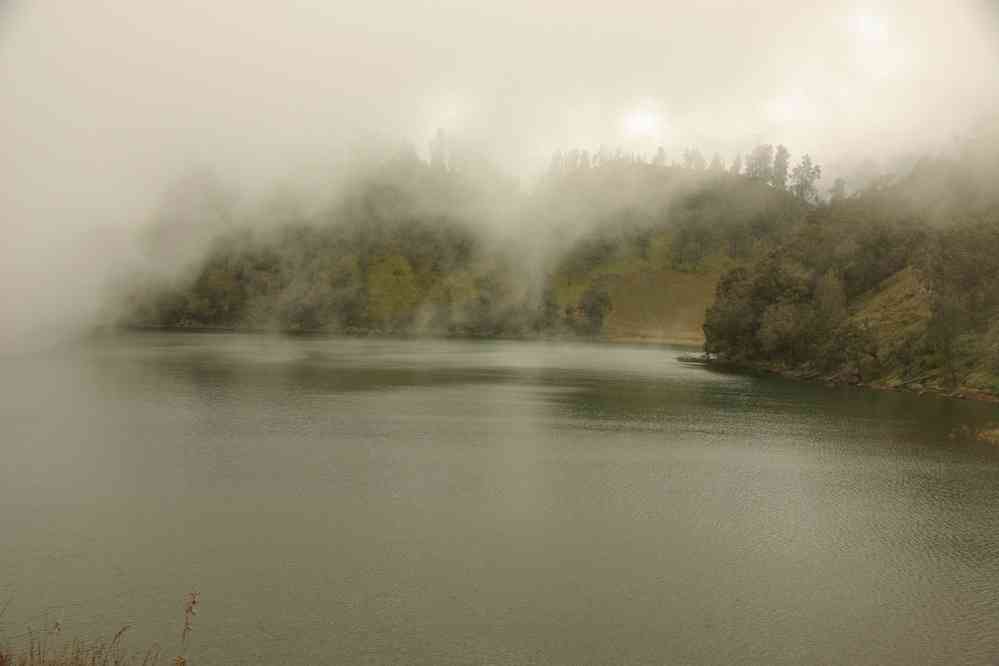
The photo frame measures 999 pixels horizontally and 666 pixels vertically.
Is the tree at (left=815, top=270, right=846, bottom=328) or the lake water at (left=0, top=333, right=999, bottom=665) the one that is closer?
the lake water at (left=0, top=333, right=999, bottom=665)

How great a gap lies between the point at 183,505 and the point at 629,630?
1103 inches

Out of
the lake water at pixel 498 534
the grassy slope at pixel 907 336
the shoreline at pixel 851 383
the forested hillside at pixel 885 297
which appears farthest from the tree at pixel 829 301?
the lake water at pixel 498 534

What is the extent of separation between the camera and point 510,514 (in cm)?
4653

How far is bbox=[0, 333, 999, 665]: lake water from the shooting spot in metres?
29.4

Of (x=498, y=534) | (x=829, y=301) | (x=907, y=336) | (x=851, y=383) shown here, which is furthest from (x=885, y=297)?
(x=498, y=534)

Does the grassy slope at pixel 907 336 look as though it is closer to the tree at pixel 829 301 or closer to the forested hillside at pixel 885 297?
the forested hillside at pixel 885 297

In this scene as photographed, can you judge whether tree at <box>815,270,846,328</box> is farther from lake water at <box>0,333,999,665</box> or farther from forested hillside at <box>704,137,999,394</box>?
lake water at <box>0,333,999,665</box>

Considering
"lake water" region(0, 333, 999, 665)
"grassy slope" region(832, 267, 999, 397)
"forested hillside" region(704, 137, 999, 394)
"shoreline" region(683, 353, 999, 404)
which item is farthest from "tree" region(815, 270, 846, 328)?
"lake water" region(0, 333, 999, 665)

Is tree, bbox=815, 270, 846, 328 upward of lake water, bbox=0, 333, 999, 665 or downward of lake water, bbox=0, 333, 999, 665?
upward

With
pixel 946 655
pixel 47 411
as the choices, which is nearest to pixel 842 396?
pixel 946 655

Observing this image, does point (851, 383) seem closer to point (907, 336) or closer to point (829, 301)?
point (907, 336)

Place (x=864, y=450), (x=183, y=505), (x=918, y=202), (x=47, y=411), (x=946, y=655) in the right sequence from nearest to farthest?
(x=946, y=655) < (x=183, y=505) < (x=864, y=450) < (x=47, y=411) < (x=918, y=202)

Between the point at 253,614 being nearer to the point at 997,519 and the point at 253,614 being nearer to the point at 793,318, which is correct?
the point at 997,519

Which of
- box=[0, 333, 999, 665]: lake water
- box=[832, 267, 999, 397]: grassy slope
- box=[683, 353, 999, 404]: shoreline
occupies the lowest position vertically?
box=[0, 333, 999, 665]: lake water
